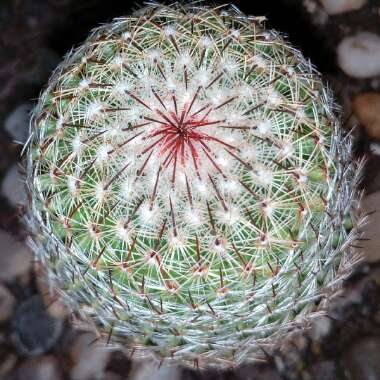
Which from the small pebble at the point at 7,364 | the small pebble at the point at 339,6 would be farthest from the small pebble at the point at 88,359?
the small pebble at the point at 339,6

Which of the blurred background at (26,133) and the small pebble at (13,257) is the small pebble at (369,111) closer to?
the blurred background at (26,133)

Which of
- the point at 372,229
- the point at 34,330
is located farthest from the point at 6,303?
the point at 372,229

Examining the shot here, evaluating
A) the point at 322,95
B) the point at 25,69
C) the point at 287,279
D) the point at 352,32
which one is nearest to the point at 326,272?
the point at 287,279

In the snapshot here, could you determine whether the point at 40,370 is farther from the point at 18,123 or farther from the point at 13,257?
the point at 18,123

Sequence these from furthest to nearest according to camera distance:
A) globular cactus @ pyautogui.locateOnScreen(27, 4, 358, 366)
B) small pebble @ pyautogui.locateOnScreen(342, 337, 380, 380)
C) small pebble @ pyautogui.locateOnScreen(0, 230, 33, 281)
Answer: small pebble @ pyautogui.locateOnScreen(0, 230, 33, 281)
small pebble @ pyautogui.locateOnScreen(342, 337, 380, 380)
globular cactus @ pyautogui.locateOnScreen(27, 4, 358, 366)

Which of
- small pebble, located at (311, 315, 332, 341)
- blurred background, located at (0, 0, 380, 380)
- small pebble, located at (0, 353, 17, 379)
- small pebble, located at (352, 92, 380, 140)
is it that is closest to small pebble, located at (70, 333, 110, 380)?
blurred background, located at (0, 0, 380, 380)

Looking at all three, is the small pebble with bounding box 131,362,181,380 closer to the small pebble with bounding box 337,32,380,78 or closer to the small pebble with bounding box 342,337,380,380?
the small pebble with bounding box 342,337,380,380

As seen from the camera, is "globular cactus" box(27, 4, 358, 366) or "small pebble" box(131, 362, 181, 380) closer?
"globular cactus" box(27, 4, 358, 366)
